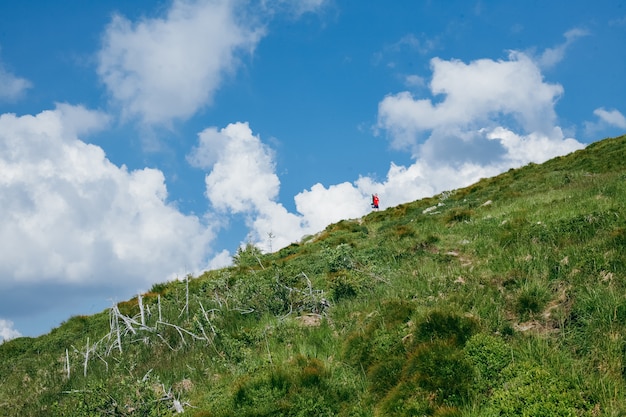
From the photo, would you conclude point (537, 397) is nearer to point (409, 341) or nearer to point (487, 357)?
point (487, 357)

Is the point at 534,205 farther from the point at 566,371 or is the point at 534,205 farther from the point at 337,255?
the point at 566,371

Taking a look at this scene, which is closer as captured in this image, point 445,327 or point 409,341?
point 445,327

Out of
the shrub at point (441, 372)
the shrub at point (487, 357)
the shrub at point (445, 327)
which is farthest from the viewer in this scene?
the shrub at point (445, 327)

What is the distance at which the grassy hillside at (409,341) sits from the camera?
6.22 meters

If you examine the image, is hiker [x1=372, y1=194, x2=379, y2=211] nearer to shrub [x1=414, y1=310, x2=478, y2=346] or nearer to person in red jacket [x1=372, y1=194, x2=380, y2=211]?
person in red jacket [x1=372, y1=194, x2=380, y2=211]

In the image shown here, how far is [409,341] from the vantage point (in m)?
7.59

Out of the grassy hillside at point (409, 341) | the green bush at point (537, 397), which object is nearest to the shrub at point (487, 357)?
the grassy hillside at point (409, 341)

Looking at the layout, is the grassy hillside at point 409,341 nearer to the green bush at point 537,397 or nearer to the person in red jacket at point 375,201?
the green bush at point 537,397

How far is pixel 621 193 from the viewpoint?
45.5 feet

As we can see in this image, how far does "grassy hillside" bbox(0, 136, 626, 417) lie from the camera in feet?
20.4

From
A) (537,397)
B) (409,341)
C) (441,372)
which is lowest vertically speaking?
(537,397)

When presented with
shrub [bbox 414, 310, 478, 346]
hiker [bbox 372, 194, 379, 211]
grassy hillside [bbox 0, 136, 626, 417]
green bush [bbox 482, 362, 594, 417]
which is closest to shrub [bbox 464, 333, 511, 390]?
grassy hillside [bbox 0, 136, 626, 417]

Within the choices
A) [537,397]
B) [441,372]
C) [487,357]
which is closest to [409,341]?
[441,372]

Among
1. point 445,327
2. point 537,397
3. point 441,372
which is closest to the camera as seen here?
point 537,397
